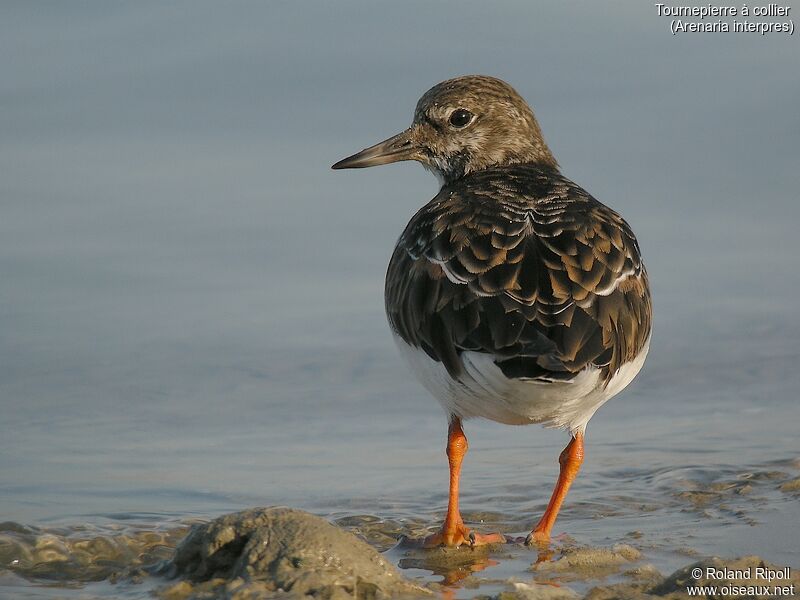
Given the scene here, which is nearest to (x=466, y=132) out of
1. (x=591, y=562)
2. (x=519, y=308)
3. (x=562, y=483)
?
(x=562, y=483)

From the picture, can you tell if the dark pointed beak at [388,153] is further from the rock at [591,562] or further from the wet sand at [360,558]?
the rock at [591,562]

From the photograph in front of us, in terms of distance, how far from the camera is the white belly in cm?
603

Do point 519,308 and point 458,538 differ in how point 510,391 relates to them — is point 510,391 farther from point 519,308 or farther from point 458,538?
point 458,538

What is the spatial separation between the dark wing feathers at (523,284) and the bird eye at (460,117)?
2.95 ft

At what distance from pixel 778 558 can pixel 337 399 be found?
3439 mm

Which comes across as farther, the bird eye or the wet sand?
the bird eye

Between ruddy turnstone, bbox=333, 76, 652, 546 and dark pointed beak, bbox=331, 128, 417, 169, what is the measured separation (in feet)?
2.13

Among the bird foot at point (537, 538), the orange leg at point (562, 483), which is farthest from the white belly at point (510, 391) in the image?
the bird foot at point (537, 538)

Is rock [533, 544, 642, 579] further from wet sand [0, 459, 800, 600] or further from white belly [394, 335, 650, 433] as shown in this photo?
white belly [394, 335, 650, 433]

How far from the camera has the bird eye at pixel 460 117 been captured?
26.2 feet

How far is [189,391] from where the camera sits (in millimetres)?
8969

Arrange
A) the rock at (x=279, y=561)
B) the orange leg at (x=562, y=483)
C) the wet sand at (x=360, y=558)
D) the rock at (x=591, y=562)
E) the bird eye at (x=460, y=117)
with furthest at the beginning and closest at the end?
1. the bird eye at (x=460, y=117)
2. the orange leg at (x=562, y=483)
3. the rock at (x=591, y=562)
4. the wet sand at (x=360, y=558)
5. the rock at (x=279, y=561)

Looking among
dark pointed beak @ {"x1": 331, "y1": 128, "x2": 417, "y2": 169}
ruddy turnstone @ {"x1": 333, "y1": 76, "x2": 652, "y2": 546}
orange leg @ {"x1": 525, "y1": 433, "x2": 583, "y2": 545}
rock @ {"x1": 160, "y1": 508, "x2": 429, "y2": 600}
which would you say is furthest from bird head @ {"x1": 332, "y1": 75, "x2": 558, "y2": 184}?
rock @ {"x1": 160, "y1": 508, "x2": 429, "y2": 600}

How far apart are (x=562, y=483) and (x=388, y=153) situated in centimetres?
217
